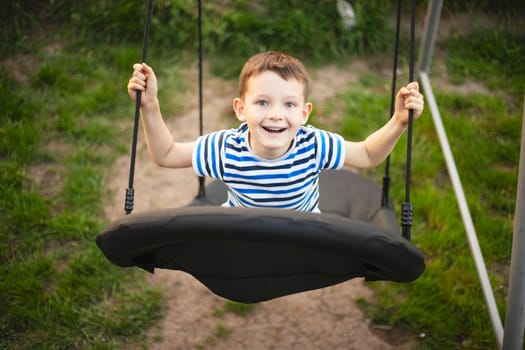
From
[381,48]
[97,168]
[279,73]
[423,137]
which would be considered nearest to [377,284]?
[423,137]

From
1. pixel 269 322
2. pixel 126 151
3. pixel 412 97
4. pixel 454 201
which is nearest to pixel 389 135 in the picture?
pixel 412 97

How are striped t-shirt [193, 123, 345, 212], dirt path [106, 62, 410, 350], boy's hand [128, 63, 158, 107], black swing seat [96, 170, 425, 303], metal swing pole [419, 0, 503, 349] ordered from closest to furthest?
black swing seat [96, 170, 425, 303] → boy's hand [128, 63, 158, 107] → striped t-shirt [193, 123, 345, 212] → metal swing pole [419, 0, 503, 349] → dirt path [106, 62, 410, 350]

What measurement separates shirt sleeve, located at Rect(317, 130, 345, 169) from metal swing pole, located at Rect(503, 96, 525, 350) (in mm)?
517

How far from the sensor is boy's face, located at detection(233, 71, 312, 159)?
1646 millimetres

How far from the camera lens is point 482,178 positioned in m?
3.00

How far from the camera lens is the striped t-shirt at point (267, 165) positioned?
5.80 ft

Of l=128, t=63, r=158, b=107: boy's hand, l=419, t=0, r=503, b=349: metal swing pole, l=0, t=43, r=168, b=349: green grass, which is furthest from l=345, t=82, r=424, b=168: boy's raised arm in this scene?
l=0, t=43, r=168, b=349: green grass

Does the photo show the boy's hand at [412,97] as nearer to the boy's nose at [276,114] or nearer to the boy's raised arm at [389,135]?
the boy's raised arm at [389,135]

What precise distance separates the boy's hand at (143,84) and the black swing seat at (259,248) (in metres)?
0.44

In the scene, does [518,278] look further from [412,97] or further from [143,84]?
[143,84]

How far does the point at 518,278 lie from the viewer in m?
1.83

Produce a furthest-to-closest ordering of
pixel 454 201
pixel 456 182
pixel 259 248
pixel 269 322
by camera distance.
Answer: pixel 454 201 < pixel 456 182 < pixel 269 322 < pixel 259 248

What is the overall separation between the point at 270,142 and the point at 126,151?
1687 millimetres

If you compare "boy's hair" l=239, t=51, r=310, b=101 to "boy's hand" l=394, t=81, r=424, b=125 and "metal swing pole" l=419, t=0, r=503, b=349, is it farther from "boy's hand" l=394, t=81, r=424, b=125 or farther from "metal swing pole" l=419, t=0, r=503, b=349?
"metal swing pole" l=419, t=0, r=503, b=349
